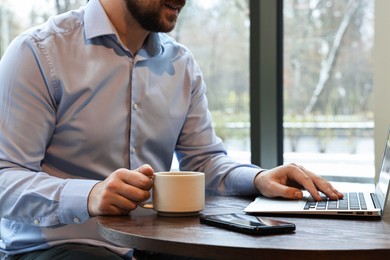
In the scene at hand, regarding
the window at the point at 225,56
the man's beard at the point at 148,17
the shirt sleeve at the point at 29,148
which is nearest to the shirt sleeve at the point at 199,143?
the man's beard at the point at 148,17

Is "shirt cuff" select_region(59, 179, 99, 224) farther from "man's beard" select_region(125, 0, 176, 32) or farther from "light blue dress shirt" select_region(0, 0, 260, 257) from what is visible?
"man's beard" select_region(125, 0, 176, 32)

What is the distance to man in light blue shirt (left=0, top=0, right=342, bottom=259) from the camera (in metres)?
1.43

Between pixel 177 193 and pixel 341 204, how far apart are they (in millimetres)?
366

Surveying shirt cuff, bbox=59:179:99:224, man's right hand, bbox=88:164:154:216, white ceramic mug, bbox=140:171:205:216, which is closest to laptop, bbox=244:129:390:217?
white ceramic mug, bbox=140:171:205:216

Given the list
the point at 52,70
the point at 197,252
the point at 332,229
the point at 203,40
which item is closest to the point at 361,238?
the point at 332,229

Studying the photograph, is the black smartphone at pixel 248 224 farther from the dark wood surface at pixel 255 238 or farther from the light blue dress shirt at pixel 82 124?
the light blue dress shirt at pixel 82 124

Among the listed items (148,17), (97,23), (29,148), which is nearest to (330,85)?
(148,17)

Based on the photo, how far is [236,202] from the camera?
4.90 feet

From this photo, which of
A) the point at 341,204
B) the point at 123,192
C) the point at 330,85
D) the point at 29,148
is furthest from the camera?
the point at 330,85

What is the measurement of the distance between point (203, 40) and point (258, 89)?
1.23ft

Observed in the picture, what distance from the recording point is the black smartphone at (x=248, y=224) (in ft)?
3.54

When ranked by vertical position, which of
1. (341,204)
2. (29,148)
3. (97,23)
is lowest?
(341,204)

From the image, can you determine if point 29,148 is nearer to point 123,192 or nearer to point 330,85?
point 123,192

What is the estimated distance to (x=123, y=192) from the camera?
1242 mm
